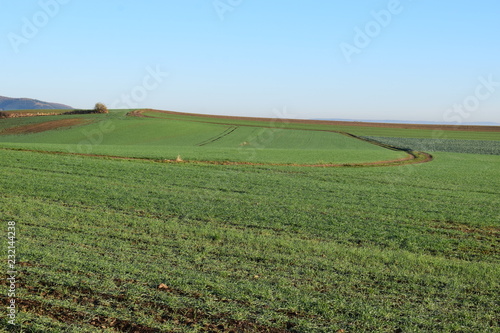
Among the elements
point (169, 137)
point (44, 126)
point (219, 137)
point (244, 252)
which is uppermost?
point (44, 126)

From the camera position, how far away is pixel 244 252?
1171 centimetres

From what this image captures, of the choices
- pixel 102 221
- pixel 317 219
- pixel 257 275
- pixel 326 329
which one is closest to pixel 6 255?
pixel 102 221

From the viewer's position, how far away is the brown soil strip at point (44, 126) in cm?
6612

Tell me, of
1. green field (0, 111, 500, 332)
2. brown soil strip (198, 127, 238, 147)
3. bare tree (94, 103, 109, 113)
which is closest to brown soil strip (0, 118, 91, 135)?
bare tree (94, 103, 109, 113)

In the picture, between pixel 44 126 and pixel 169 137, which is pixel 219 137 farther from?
pixel 44 126

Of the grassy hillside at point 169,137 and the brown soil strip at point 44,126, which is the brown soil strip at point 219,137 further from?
the brown soil strip at point 44,126

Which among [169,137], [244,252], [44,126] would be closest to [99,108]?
[44,126]

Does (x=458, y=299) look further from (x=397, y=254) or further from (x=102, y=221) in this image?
(x=102, y=221)

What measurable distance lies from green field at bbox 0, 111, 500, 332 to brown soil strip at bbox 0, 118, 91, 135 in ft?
152

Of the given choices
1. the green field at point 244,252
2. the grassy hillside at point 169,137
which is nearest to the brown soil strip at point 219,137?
the grassy hillside at point 169,137

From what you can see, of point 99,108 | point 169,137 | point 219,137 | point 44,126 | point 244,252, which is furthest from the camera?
point 99,108

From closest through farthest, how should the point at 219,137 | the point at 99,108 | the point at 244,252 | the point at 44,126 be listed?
the point at 244,252 < the point at 219,137 < the point at 44,126 < the point at 99,108

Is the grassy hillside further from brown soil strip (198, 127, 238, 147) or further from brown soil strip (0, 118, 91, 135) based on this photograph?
brown soil strip (0, 118, 91, 135)

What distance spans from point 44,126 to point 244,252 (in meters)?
69.0
